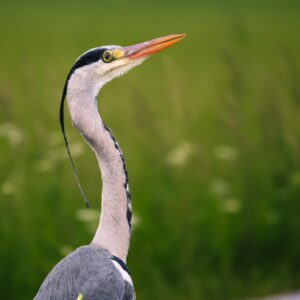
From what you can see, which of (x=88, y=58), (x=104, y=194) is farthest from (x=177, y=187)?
(x=88, y=58)

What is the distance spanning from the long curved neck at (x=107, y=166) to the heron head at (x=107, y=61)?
0.13 ft

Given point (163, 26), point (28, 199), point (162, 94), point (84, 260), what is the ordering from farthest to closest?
point (163, 26)
point (162, 94)
point (28, 199)
point (84, 260)

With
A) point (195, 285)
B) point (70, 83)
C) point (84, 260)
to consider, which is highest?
point (70, 83)

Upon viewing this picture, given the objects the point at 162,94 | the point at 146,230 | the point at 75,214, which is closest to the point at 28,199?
the point at 75,214

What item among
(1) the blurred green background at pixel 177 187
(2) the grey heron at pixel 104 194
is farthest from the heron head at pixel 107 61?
(1) the blurred green background at pixel 177 187

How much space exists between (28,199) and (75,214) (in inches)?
12.3

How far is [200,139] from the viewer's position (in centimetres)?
483

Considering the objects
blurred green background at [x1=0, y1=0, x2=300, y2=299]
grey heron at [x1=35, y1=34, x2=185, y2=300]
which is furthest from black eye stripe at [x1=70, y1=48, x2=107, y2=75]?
blurred green background at [x1=0, y1=0, x2=300, y2=299]

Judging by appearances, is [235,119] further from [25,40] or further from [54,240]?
[25,40]

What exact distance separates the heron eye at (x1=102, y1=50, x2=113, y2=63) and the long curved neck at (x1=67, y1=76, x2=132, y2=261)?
10 centimetres

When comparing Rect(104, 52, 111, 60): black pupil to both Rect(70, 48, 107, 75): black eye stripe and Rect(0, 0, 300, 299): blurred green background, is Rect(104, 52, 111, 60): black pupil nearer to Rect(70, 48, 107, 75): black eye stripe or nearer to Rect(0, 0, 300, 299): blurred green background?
Rect(70, 48, 107, 75): black eye stripe

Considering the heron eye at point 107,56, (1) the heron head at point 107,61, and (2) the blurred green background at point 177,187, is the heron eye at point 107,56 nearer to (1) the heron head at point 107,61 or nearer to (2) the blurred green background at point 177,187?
(1) the heron head at point 107,61

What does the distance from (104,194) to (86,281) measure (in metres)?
0.29

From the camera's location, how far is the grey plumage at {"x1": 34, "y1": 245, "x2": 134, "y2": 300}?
7.98 feet
